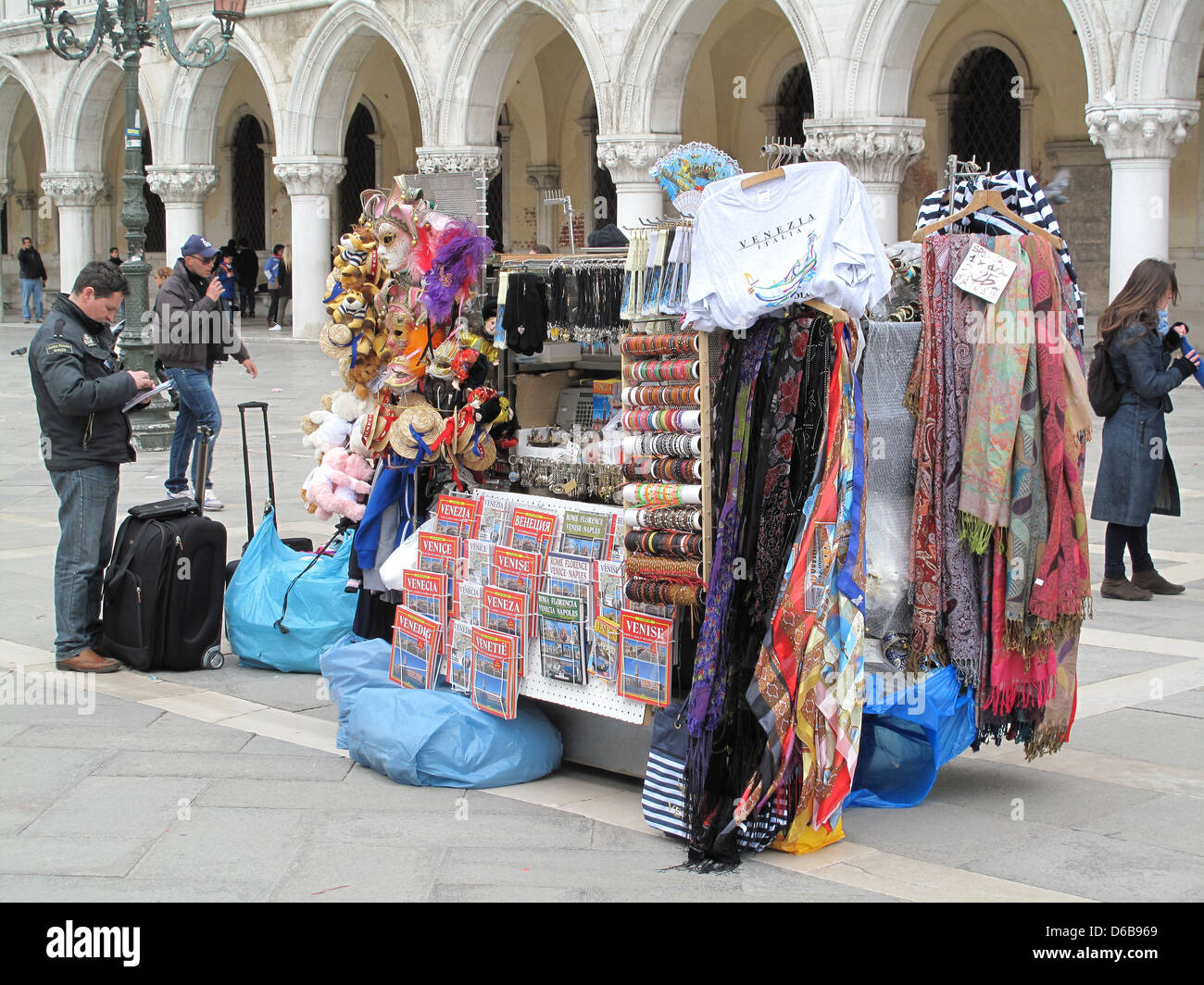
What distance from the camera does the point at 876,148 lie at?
16.6 meters

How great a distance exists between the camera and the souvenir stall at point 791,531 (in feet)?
13.6

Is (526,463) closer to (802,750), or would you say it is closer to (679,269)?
(679,269)

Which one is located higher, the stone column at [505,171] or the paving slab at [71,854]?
the stone column at [505,171]

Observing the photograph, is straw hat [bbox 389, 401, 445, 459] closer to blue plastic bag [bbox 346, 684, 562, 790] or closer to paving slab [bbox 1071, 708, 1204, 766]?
blue plastic bag [bbox 346, 684, 562, 790]

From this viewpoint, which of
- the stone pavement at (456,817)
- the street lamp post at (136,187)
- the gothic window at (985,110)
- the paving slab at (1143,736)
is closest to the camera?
the stone pavement at (456,817)

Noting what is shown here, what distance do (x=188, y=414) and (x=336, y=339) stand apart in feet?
13.0

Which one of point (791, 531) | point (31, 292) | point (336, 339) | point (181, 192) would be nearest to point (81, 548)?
point (336, 339)

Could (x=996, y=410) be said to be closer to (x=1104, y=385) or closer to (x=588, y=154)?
(x=1104, y=385)

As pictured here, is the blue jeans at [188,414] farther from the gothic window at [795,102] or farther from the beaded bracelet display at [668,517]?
the gothic window at [795,102]

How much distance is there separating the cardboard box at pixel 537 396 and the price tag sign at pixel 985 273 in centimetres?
204

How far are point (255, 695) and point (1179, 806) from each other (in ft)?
11.3

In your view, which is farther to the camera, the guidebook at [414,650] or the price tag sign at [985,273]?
the guidebook at [414,650]

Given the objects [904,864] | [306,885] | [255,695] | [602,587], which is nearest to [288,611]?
[255,695]

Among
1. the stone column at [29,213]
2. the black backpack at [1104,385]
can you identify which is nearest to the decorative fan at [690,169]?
the black backpack at [1104,385]
